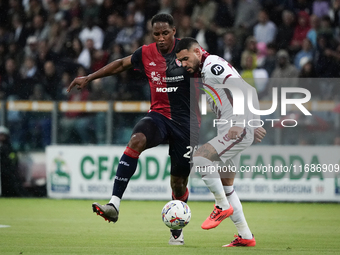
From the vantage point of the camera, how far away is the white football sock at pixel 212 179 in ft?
20.4

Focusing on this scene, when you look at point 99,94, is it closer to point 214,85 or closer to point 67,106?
point 67,106

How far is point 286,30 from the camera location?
13.8 meters

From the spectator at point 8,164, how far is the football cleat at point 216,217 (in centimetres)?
786

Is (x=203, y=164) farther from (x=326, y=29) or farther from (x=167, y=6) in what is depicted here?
(x=167, y=6)

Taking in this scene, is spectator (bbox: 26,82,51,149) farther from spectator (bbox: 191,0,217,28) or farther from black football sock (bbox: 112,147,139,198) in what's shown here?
black football sock (bbox: 112,147,139,198)

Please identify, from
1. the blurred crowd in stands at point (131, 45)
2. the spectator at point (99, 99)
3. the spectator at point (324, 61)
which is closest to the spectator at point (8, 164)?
the blurred crowd in stands at point (131, 45)

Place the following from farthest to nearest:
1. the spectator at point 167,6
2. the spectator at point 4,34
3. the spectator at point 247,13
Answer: the spectator at point 4,34 → the spectator at point 167,6 → the spectator at point 247,13

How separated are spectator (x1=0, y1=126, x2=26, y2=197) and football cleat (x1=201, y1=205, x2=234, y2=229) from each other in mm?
7861

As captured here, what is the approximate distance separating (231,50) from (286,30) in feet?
4.80

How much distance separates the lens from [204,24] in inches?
557

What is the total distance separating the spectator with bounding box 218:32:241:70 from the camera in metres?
13.2

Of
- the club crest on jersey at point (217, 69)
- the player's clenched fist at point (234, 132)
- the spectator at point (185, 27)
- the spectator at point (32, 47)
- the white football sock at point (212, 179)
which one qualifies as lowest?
the white football sock at point (212, 179)

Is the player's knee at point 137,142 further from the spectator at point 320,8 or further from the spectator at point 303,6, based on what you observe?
the spectator at point 303,6

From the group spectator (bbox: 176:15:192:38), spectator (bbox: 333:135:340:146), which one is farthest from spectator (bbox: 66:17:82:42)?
spectator (bbox: 333:135:340:146)
